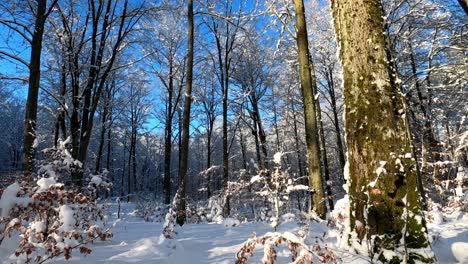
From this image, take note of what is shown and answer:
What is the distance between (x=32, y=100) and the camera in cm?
691

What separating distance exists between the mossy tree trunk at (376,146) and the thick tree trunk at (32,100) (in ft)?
19.4

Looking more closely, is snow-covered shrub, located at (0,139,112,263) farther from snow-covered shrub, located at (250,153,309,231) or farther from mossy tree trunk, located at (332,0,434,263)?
mossy tree trunk, located at (332,0,434,263)

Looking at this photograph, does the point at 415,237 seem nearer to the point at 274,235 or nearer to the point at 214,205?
the point at 274,235

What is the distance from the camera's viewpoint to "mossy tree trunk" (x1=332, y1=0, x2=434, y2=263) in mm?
2680

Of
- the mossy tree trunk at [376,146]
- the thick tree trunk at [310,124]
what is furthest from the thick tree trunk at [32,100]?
the mossy tree trunk at [376,146]

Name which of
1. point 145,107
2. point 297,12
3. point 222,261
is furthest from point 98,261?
point 145,107

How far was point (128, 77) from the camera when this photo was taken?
63.3 ft

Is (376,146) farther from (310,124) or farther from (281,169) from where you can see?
(310,124)

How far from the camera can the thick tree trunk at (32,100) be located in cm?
656

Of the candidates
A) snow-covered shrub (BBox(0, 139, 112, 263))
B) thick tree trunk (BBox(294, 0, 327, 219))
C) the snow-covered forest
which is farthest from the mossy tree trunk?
thick tree trunk (BBox(294, 0, 327, 219))

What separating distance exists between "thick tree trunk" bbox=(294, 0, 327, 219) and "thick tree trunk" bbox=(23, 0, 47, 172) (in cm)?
579

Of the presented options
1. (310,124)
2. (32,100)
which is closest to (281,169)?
(310,124)

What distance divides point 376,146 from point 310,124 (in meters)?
4.70

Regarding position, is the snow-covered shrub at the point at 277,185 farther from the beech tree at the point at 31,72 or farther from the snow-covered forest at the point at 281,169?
the beech tree at the point at 31,72
